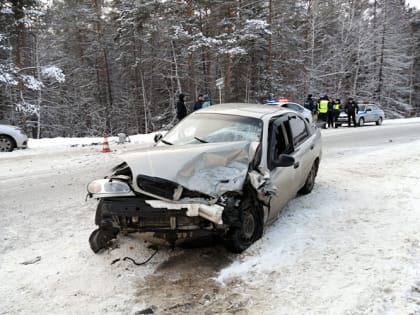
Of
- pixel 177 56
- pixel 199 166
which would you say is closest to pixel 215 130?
pixel 199 166

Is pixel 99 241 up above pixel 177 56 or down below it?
below

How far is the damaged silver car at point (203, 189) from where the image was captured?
3.80 metres

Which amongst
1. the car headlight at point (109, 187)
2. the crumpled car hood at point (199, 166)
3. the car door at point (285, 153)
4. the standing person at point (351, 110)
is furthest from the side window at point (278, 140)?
the standing person at point (351, 110)

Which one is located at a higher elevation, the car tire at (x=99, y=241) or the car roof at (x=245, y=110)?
the car roof at (x=245, y=110)

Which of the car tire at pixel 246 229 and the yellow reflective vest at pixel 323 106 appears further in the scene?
the yellow reflective vest at pixel 323 106

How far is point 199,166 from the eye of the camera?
13.2 ft

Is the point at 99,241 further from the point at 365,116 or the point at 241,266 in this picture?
→ the point at 365,116

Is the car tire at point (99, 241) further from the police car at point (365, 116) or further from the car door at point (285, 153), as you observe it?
the police car at point (365, 116)

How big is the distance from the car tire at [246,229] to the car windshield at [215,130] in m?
0.99

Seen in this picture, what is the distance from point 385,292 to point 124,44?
103 ft

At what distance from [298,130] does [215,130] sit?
1.70 meters

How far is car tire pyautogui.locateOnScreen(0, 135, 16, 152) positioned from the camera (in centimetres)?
1323

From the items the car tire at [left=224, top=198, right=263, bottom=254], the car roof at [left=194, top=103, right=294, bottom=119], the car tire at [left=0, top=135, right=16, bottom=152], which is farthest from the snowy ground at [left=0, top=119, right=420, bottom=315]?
the car tire at [left=0, top=135, right=16, bottom=152]

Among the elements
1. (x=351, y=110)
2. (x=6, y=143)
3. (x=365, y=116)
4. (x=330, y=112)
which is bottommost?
(x=6, y=143)
